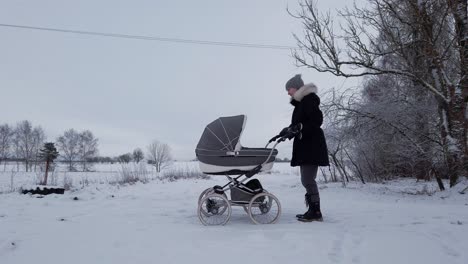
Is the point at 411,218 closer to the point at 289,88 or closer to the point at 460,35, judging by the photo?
the point at 289,88

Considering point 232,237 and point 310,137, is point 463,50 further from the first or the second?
point 232,237

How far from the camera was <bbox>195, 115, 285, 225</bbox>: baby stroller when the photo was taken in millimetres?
4191

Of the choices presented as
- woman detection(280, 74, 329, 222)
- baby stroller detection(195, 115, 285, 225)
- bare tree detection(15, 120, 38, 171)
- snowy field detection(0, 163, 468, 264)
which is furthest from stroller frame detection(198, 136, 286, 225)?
bare tree detection(15, 120, 38, 171)

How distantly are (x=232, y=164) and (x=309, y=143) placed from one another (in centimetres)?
115

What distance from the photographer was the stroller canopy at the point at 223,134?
4266 millimetres

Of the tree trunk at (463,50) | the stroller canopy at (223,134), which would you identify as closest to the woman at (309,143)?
the stroller canopy at (223,134)

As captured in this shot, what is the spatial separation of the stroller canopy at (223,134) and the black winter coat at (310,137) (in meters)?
0.85

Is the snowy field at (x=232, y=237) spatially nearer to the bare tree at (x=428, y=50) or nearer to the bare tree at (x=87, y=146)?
the bare tree at (x=428, y=50)

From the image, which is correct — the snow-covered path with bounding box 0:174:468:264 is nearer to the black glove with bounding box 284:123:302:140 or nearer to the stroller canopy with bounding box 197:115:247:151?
the stroller canopy with bounding box 197:115:247:151

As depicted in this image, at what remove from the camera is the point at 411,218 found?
427cm

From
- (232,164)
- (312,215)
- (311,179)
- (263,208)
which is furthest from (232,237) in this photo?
(311,179)

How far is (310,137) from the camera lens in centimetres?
436

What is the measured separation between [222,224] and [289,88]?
225 cm

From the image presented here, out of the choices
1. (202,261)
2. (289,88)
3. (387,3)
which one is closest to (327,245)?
(202,261)
